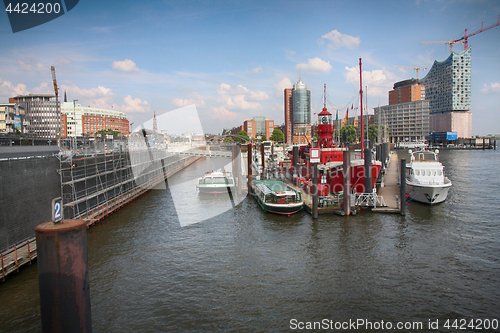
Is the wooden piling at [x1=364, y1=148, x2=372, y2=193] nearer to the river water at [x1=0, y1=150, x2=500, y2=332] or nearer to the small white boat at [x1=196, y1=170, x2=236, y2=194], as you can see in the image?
the river water at [x1=0, y1=150, x2=500, y2=332]

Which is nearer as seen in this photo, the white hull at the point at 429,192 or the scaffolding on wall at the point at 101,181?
the scaffolding on wall at the point at 101,181

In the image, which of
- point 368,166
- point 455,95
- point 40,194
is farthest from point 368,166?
point 455,95

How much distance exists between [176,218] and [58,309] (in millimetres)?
21805

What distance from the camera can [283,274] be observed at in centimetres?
1477

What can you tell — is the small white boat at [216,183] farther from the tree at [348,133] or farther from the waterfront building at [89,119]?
the tree at [348,133]

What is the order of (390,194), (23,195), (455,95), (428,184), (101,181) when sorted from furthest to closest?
1. (455,95)
2. (390,194)
3. (428,184)
4. (101,181)
5. (23,195)

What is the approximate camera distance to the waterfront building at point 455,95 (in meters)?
178

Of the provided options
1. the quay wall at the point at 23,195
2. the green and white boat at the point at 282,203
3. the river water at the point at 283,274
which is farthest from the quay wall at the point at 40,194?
the green and white boat at the point at 282,203

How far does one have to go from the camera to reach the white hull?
1086 inches

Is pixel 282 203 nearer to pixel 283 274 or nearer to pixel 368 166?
pixel 368 166

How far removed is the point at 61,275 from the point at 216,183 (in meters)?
31.7

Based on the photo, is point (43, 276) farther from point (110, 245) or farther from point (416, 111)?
point (416, 111)

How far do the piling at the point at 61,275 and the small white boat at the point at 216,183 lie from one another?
31100 millimetres

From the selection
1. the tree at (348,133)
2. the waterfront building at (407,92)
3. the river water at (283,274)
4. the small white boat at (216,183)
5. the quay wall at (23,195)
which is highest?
the waterfront building at (407,92)
